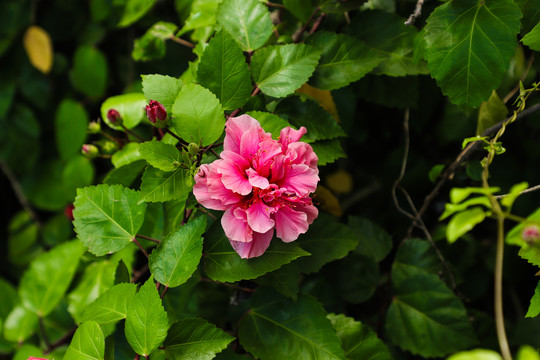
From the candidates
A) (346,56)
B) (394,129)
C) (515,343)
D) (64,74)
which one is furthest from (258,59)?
(64,74)

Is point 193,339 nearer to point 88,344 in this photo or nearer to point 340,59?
point 88,344

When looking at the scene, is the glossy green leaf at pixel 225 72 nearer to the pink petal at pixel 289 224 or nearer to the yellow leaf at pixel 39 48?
the pink petal at pixel 289 224

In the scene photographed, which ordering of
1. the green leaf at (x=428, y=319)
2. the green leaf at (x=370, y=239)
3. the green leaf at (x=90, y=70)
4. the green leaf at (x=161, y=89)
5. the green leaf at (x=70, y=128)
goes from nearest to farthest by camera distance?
the green leaf at (x=161, y=89)
the green leaf at (x=428, y=319)
the green leaf at (x=370, y=239)
the green leaf at (x=70, y=128)
the green leaf at (x=90, y=70)

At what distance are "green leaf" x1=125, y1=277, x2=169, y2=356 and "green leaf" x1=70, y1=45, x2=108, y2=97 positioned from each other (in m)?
1.01

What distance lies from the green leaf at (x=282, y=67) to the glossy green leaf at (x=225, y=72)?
48mm

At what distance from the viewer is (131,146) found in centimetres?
92

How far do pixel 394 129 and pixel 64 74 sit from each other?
1147mm

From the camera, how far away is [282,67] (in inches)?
31.2

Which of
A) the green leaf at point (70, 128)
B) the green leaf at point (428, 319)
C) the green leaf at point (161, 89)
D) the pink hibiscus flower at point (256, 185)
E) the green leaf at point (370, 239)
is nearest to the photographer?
the pink hibiscus flower at point (256, 185)

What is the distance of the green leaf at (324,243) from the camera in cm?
82

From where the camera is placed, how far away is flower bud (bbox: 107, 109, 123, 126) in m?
0.91

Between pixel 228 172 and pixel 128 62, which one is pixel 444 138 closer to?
pixel 228 172

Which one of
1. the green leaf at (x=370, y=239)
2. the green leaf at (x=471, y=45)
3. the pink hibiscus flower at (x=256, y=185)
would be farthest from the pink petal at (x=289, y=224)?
the green leaf at (x=370, y=239)

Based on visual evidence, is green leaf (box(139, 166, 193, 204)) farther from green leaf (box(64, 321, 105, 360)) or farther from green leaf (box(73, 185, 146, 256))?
green leaf (box(64, 321, 105, 360))
